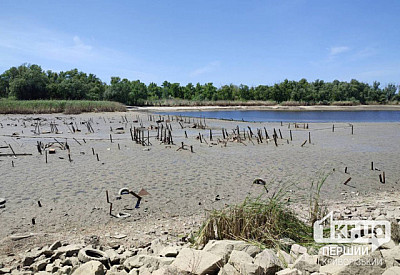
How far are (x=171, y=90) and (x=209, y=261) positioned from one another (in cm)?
12894

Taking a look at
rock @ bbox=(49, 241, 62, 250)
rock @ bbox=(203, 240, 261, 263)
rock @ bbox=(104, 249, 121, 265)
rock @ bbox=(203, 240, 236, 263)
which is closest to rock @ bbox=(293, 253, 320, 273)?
rock @ bbox=(203, 240, 261, 263)

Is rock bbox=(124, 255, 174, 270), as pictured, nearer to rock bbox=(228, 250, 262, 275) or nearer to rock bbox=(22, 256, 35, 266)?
rock bbox=(228, 250, 262, 275)

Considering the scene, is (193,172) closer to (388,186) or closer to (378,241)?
(388,186)

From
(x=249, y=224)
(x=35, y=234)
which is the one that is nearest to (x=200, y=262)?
(x=249, y=224)

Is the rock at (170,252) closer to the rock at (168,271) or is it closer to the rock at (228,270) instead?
the rock at (168,271)

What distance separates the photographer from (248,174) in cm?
1006

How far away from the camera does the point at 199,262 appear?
344cm

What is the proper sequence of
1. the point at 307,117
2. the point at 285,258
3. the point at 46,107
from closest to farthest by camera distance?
the point at 285,258 < the point at 46,107 < the point at 307,117

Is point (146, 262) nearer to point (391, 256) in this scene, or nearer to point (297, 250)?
point (297, 250)

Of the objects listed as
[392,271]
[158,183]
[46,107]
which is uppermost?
[46,107]

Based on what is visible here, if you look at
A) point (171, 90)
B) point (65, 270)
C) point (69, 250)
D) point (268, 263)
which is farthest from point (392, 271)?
point (171, 90)

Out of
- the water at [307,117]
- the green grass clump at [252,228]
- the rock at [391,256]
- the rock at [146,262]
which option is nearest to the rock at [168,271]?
the rock at [146,262]

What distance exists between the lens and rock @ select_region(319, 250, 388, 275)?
9.83 ft

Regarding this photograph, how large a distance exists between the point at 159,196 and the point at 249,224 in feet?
12.4
